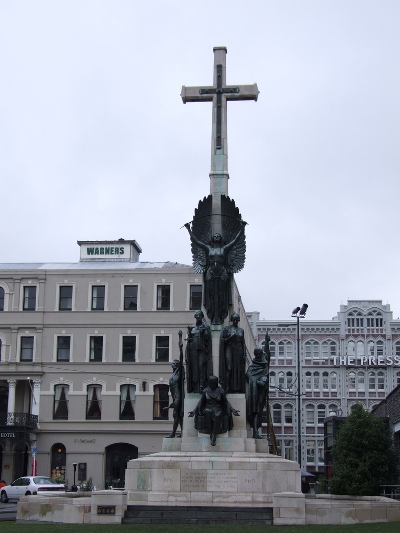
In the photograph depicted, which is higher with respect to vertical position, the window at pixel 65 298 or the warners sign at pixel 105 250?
the warners sign at pixel 105 250

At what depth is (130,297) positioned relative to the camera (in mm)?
58125

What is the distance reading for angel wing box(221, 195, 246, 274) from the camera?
23438 mm

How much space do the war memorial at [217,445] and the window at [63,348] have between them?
117ft

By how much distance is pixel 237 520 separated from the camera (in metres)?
18.5

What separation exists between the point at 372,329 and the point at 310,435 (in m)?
13.7

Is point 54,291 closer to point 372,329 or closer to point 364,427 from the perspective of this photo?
point 364,427

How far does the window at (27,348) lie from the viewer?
5781cm

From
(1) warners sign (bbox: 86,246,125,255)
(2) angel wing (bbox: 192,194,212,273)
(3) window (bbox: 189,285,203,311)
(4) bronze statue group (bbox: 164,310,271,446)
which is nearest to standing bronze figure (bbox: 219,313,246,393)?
(4) bronze statue group (bbox: 164,310,271,446)

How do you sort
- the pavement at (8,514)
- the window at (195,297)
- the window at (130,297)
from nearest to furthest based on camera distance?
the pavement at (8,514)
the window at (195,297)
the window at (130,297)

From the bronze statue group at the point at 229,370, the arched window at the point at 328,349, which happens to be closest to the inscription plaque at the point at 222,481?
the bronze statue group at the point at 229,370

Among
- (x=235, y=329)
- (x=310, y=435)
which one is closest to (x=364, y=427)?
(x=235, y=329)

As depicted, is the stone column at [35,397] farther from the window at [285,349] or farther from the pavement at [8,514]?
the window at [285,349]

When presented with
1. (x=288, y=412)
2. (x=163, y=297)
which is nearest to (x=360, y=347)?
(x=288, y=412)

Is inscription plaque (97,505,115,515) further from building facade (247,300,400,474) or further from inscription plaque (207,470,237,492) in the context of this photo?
building facade (247,300,400,474)
